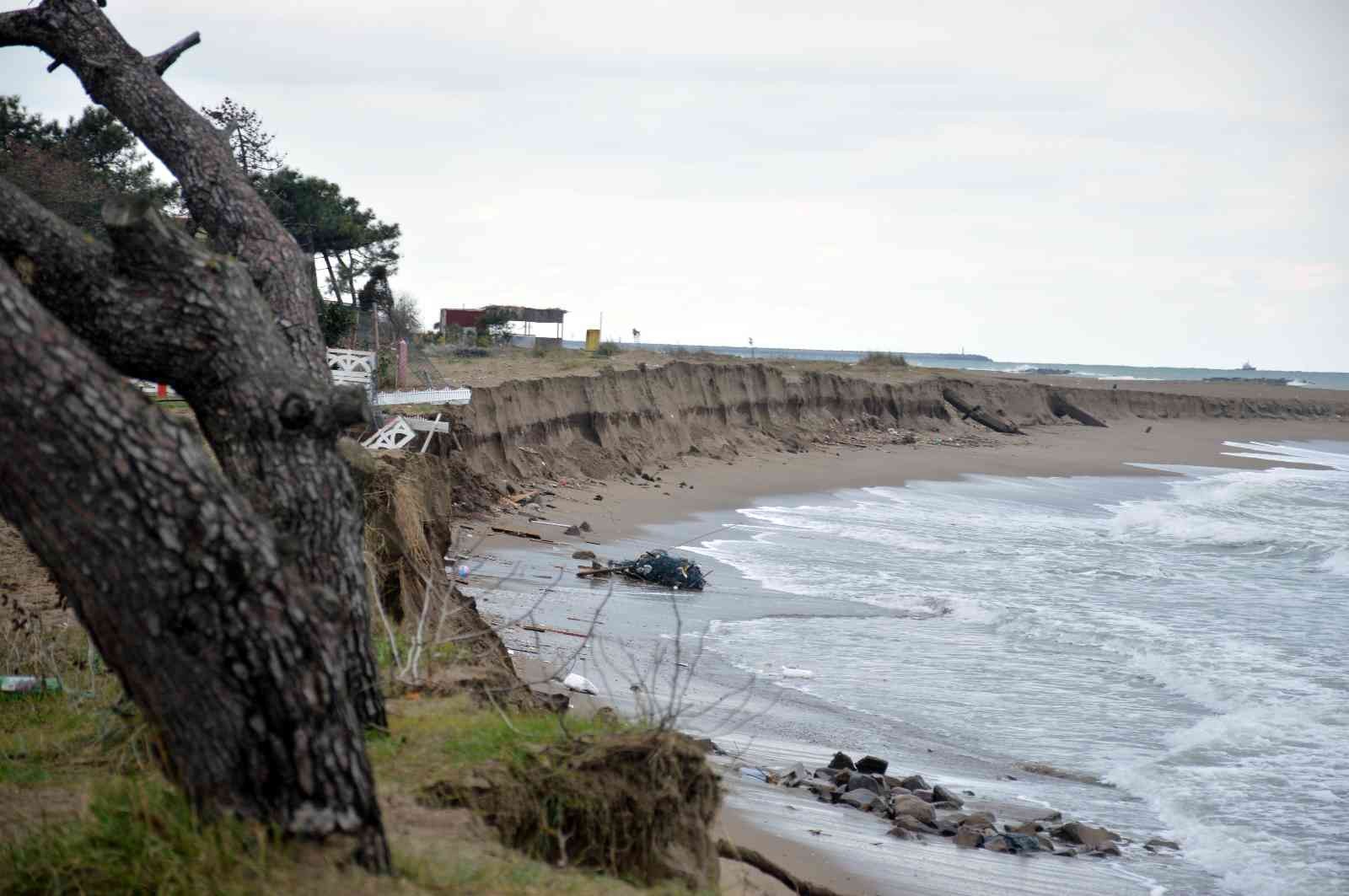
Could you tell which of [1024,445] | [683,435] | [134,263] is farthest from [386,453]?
[1024,445]

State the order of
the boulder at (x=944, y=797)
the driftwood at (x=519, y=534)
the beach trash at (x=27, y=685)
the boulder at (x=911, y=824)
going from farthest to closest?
the driftwood at (x=519, y=534) < the boulder at (x=944, y=797) < the boulder at (x=911, y=824) < the beach trash at (x=27, y=685)

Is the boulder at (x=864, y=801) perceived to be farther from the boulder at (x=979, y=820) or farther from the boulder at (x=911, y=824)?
the boulder at (x=979, y=820)

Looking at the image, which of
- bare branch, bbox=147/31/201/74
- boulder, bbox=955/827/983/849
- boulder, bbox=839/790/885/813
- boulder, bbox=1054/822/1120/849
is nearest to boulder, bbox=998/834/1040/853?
boulder, bbox=955/827/983/849

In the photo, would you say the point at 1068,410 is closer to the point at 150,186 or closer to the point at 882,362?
the point at 882,362

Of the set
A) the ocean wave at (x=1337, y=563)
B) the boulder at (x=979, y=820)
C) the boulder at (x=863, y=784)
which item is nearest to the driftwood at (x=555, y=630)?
the boulder at (x=863, y=784)

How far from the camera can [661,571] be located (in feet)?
49.6

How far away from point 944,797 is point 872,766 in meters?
0.58

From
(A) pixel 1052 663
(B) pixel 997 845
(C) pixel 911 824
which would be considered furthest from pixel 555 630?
(A) pixel 1052 663

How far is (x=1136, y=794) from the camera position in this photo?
917 cm

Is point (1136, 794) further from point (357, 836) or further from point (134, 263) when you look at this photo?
point (134, 263)

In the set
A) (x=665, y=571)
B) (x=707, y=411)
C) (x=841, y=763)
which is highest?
(x=707, y=411)

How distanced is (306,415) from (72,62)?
298cm

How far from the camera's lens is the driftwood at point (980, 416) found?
4519cm

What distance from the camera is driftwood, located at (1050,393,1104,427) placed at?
52.0m
